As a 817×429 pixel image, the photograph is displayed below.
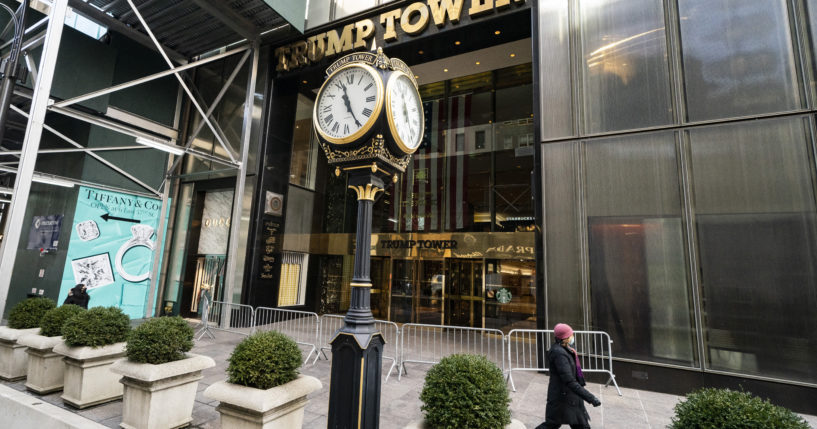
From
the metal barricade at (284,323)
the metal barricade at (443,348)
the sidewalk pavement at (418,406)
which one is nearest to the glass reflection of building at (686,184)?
the sidewalk pavement at (418,406)

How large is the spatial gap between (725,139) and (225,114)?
14835mm

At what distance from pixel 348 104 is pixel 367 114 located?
0.28 metres

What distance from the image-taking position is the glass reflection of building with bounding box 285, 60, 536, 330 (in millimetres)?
12156

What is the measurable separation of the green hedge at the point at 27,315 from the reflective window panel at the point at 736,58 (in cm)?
1220

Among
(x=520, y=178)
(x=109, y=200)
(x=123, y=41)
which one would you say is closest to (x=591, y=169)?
(x=520, y=178)

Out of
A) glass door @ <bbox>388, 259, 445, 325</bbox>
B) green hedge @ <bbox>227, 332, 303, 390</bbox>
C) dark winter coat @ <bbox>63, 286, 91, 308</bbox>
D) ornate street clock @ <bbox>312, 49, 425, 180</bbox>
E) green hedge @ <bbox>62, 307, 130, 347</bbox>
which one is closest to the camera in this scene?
ornate street clock @ <bbox>312, 49, 425, 180</bbox>

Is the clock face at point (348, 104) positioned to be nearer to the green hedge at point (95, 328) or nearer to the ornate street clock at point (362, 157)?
the ornate street clock at point (362, 157)

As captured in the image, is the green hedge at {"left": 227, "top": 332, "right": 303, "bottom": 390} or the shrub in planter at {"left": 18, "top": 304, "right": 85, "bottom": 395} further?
the shrub in planter at {"left": 18, "top": 304, "right": 85, "bottom": 395}

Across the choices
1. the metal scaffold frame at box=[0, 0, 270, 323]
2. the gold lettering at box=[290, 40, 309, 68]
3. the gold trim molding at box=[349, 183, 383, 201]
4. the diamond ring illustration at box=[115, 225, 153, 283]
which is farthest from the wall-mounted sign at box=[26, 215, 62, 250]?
the gold trim molding at box=[349, 183, 383, 201]

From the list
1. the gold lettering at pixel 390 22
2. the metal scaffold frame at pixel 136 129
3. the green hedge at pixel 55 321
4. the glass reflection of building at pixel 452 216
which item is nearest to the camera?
the green hedge at pixel 55 321

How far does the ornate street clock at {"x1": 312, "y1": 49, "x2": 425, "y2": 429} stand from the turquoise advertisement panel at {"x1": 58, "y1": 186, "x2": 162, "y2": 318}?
12274 millimetres

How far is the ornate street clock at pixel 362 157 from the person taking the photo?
3135mm

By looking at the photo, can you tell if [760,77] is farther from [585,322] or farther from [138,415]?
[138,415]

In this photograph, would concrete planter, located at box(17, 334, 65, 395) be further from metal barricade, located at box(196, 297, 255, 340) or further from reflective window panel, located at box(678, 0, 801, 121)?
reflective window panel, located at box(678, 0, 801, 121)
